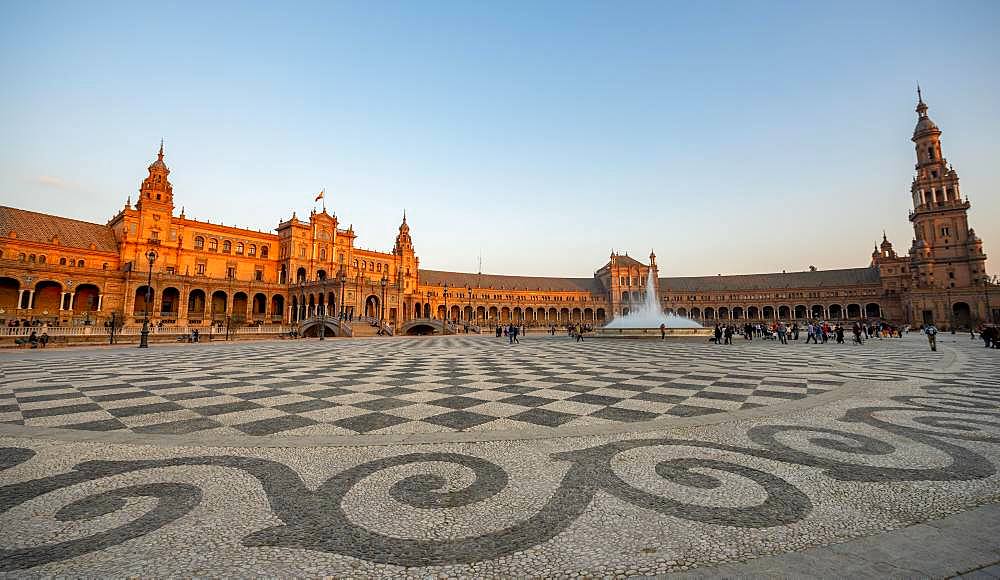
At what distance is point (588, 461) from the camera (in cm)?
376

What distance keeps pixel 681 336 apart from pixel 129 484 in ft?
101

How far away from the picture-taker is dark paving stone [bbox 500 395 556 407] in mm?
6379

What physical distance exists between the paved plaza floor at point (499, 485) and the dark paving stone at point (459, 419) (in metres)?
0.06

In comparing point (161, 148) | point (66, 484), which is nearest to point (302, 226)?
point (161, 148)

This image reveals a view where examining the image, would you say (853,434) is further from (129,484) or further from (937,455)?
(129,484)

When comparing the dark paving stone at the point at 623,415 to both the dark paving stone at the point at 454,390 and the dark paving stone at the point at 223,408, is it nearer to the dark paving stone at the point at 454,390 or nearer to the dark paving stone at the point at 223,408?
the dark paving stone at the point at 454,390

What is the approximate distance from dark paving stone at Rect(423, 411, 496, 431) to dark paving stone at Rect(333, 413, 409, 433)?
439 mm

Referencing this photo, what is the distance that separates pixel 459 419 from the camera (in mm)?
5395

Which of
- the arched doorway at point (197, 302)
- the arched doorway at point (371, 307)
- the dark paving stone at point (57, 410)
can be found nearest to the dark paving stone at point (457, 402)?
the dark paving stone at point (57, 410)

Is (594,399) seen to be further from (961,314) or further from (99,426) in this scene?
(961,314)

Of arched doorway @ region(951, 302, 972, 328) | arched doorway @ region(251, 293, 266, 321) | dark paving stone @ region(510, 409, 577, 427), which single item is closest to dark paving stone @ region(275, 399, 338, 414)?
dark paving stone @ region(510, 409, 577, 427)

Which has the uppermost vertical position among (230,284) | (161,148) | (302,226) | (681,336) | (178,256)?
(161,148)

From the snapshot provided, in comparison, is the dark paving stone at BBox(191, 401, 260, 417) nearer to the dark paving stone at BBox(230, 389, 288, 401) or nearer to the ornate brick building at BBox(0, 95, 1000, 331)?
the dark paving stone at BBox(230, 389, 288, 401)

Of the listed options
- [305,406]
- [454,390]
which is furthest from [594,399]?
[305,406]
